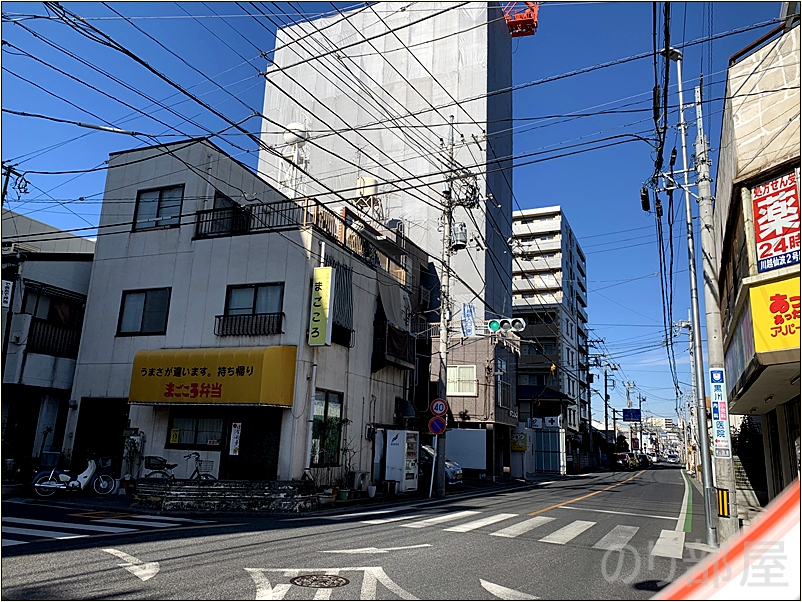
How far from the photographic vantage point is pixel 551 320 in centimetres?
5744

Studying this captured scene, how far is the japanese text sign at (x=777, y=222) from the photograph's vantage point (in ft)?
29.6

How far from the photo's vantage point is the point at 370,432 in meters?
20.0

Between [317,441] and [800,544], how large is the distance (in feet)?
49.6

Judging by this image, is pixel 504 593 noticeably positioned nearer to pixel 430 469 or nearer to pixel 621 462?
pixel 430 469

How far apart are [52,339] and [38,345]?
59cm

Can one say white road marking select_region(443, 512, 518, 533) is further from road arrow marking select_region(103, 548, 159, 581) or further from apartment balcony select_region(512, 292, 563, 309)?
apartment balcony select_region(512, 292, 563, 309)

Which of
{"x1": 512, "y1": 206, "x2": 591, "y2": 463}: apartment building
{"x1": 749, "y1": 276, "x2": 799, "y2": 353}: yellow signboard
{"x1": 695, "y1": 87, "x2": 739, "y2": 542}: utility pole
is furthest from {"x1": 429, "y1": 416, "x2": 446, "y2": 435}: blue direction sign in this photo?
{"x1": 512, "y1": 206, "x2": 591, "y2": 463}: apartment building

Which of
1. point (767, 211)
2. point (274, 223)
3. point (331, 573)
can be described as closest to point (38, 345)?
point (274, 223)

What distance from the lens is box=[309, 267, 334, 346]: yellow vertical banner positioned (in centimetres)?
1647

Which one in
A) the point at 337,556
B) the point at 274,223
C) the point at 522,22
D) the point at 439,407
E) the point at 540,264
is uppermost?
the point at 522,22

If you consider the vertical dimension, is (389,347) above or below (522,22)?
below

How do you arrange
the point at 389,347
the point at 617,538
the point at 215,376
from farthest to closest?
1. the point at 389,347
2. the point at 215,376
3. the point at 617,538

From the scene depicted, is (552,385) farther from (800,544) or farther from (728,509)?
(800,544)

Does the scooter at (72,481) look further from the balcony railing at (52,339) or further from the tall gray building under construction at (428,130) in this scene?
the tall gray building under construction at (428,130)
